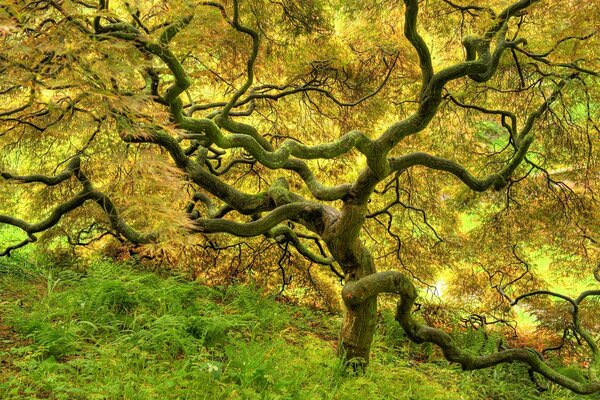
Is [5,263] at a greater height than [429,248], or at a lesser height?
lesser

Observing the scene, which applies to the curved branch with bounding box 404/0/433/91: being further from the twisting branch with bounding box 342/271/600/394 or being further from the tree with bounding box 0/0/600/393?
the twisting branch with bounding box 342/271/600/394

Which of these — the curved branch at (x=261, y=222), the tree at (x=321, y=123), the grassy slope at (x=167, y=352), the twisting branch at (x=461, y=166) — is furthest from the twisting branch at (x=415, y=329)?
the twisting branch at (x=461, y=166)

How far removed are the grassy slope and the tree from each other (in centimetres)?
43

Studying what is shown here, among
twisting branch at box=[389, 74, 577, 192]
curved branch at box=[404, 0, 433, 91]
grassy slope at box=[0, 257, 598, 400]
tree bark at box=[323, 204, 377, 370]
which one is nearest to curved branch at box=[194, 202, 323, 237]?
tree bark at box=[323, 204, 377, 370]

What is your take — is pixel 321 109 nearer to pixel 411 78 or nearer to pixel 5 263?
pixel 411 78

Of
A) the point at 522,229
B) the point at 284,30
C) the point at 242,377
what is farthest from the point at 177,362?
the point at 522,229

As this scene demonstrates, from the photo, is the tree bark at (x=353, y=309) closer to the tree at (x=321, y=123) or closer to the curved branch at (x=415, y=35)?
the tree at (x=321, y=123)

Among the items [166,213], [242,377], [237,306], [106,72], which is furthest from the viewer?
[237,306]

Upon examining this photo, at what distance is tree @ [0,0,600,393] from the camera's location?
2527 mm

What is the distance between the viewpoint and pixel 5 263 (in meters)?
4.89

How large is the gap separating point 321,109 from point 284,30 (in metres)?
1.27

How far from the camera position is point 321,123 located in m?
5.94

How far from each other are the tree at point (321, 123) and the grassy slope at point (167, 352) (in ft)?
1.41

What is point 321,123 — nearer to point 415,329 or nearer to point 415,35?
point 415,35
